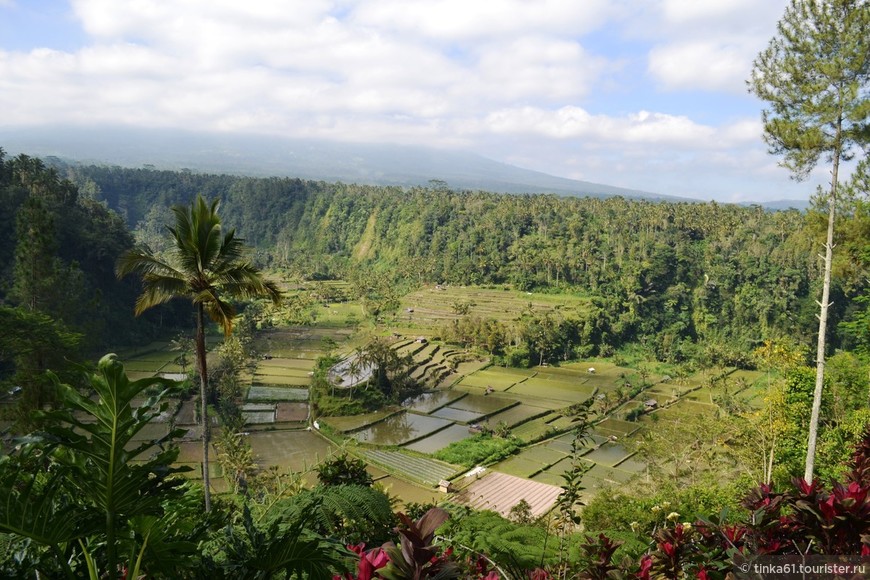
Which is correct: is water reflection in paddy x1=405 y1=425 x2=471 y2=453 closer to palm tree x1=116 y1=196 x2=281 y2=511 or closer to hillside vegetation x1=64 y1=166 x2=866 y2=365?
palm tree x1=116 y1=196 x2=281 y2=511

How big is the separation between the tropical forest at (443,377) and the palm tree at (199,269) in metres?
0.04

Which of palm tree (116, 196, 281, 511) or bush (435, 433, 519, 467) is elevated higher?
palm tree (116, 196, 281, 511)

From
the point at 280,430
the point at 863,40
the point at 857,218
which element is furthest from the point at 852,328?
the point at 280,430

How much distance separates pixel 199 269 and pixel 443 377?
28136mm

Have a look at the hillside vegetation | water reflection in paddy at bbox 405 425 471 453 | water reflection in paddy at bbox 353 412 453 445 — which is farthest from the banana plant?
the hillside vegetation

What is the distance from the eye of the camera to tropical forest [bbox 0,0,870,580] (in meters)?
1.83

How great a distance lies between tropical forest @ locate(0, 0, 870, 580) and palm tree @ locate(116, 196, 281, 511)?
0.14ft

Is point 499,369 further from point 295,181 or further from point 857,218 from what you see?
point 295,181

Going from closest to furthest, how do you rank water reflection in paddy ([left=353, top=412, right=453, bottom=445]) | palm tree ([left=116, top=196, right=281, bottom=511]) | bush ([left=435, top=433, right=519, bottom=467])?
palm tree ([left=116, top=196, right=281, bottom=511]), bush ([left=435, top=433, right=519, bottom=467]), water reflection in paddy ([left=353, top=412, right=453, bottom=445])

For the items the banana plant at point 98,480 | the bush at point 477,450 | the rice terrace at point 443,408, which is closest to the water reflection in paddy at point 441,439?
the rice terrace at point 443,408

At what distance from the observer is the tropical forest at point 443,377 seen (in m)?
1.83

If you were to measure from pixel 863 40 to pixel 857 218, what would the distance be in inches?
117

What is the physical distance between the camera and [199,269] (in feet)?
22.4

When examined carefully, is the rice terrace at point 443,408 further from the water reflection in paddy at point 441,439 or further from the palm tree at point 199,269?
the palm tree at point 199,269
